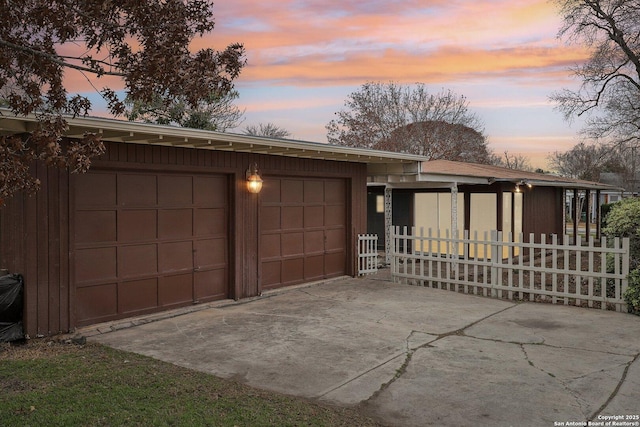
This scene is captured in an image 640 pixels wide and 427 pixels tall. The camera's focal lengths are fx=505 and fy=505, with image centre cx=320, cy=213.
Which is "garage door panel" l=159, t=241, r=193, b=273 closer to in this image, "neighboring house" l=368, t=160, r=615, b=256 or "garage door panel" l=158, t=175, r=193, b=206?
"garage door panel" l=158, t=175, r=193, b=206

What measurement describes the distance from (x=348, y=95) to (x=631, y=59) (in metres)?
16.2

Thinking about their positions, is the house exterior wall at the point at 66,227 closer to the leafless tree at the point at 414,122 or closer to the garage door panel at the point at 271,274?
the garage door panel at the point at 271,274

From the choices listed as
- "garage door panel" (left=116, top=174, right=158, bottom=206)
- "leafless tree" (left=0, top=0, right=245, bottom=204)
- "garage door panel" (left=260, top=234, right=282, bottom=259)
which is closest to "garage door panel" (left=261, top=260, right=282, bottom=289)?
"garage door panel" (left=260, top=234, right=282, bottom=259)

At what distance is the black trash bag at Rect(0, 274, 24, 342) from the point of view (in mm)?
6020

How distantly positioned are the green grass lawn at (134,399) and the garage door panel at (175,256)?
2.55 metres

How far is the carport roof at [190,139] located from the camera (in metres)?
5.89

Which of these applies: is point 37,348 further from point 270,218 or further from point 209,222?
point 270,218

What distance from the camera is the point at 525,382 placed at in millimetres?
4801

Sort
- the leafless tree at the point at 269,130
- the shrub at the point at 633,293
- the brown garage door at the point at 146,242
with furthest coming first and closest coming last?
the leafless tree at the point at 269,130
the shrub at the point at 633,293
the brown garage door at the point at 146,242

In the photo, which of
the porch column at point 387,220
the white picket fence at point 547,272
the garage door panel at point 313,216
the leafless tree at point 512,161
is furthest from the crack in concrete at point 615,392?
the leafless tree at point 512,161

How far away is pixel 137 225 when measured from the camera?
24.9 ft

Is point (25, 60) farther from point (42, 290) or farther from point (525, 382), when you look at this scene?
point (525, 382)

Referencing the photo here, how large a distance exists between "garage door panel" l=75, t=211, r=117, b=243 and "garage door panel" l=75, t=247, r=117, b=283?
156 mm

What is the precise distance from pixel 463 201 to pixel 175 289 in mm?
10060
